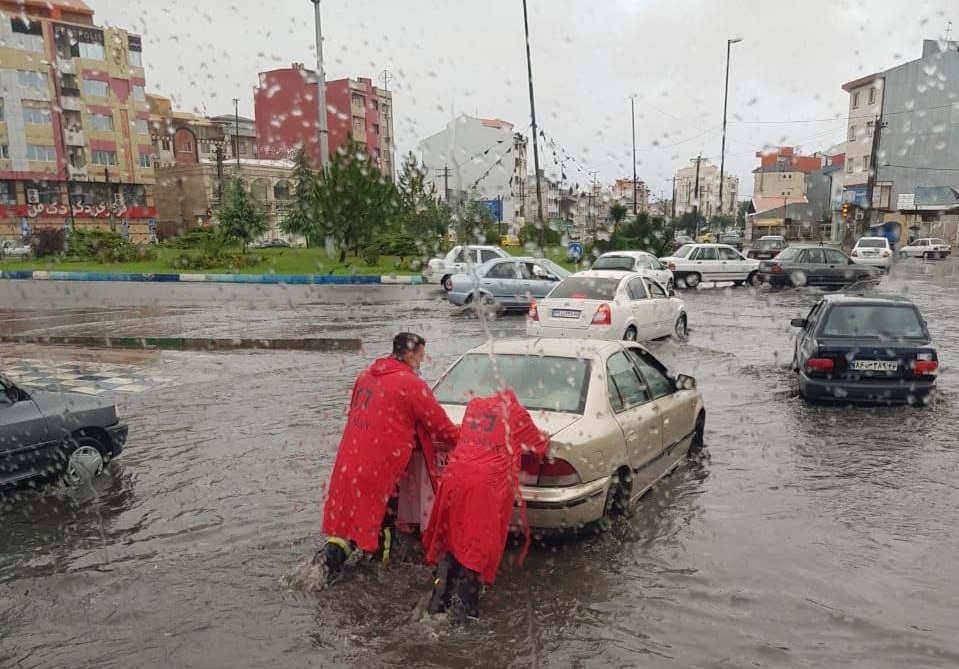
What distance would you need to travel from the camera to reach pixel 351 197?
33.0m

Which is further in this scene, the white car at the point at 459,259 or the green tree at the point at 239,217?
the green tree at the point at 239,217

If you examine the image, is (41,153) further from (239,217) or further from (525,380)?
(525,380)

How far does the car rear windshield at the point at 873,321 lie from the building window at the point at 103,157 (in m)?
64.6

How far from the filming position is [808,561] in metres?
4.84

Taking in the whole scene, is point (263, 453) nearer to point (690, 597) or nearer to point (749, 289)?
point (690, 597)

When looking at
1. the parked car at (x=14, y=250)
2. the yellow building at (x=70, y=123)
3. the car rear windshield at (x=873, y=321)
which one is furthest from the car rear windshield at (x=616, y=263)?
the yellow building at (x=70, y=123)

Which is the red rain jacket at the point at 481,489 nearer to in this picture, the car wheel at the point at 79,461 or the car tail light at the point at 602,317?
the car wheel at the point at 79,461

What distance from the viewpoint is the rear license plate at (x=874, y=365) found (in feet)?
28.0

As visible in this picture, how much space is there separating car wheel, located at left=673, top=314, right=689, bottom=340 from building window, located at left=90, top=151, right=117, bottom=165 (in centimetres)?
5965

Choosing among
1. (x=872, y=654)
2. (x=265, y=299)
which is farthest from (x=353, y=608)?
(x=265, y=299)

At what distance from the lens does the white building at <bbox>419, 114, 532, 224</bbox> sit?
281 ft

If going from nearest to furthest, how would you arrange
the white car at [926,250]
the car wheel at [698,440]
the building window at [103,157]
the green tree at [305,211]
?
1. the car wheel at [698,440]
2. the green tree at [305,211]
3. the white car at [926,250]
4. the building window at [103,157]

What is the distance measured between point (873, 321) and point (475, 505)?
7028 millimetres

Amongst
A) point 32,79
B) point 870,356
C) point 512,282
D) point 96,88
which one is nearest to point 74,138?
point 96,88
